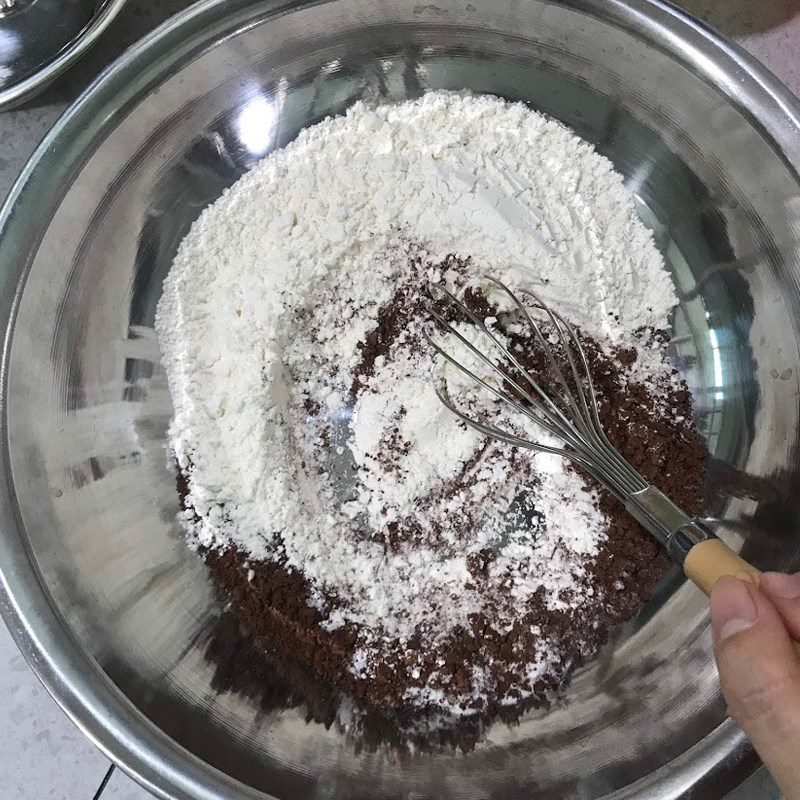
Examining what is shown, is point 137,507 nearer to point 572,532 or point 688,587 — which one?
point 572,532

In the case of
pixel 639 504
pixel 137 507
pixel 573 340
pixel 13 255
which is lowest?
pixel 639 504

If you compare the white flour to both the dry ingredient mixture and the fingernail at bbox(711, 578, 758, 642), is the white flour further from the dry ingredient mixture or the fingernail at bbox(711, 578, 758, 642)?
the fingernail at bbox(711, 578, 758, 642)

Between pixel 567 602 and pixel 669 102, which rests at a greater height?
pixel 669 102

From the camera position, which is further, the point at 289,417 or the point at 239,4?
the point at 289,417

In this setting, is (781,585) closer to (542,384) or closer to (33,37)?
(542,384)

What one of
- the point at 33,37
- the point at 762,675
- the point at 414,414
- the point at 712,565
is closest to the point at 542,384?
the point at 414,414

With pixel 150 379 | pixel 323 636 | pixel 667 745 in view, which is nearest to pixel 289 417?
pixel 150 379
